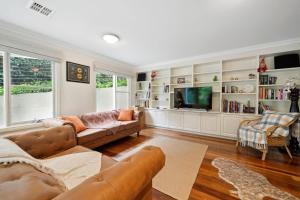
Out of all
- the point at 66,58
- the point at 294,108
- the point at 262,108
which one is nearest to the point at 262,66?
the point at 262,108

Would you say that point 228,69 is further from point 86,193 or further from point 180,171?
point 86,193

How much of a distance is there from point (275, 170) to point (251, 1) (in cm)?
249

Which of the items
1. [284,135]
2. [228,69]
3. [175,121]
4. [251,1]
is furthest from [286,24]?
[175,121]

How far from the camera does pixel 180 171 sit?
2.12 meters

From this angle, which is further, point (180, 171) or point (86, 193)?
point (180, 171)

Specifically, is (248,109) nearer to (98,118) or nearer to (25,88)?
(98,118)

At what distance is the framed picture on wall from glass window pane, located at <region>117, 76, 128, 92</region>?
1370mm

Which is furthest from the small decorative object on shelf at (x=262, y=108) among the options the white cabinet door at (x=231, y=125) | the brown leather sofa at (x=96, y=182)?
the brown leather sofa at (x=96, y=182)

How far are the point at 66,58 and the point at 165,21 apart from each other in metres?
2.46

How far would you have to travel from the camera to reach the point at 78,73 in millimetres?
3547

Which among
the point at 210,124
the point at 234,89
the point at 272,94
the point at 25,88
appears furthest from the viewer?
the point at 210,124

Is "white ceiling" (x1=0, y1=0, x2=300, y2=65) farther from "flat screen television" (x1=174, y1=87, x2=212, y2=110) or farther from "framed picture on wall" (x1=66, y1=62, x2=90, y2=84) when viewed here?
"flat screen television" (x1=174, y1=87, x2=212, y2=110)

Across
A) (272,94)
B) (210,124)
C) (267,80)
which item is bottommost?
(210,124)

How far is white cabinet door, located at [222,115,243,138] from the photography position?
358 centimetres
